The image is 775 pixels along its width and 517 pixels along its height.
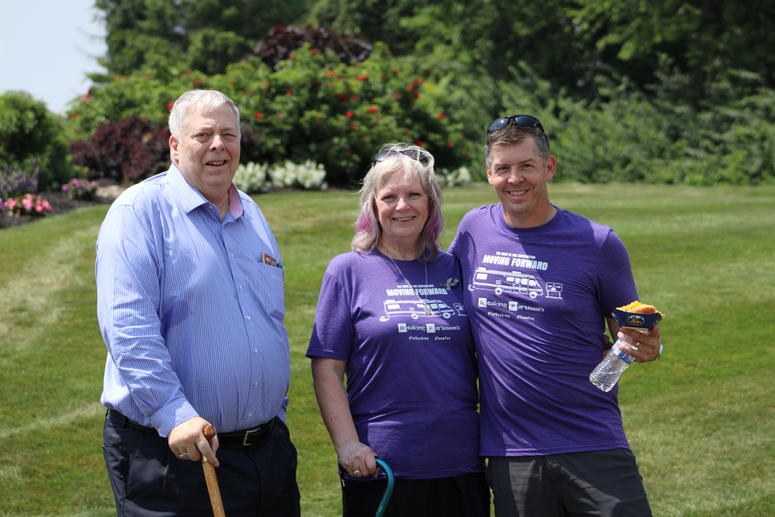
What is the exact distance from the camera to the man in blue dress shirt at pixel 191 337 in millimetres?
3148

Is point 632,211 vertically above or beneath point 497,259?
beneath

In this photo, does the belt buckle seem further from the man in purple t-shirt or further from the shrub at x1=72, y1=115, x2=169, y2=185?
the shrub at x1=72, y1=115, x2=169, y2=185

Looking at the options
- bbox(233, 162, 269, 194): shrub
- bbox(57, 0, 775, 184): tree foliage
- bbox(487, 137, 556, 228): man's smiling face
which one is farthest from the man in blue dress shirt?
bbox(57, 0, 775, 184): tree foliage

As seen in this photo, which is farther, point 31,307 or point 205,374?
point 31,307

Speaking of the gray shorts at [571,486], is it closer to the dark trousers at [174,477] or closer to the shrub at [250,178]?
the dark trousers at [174,477]

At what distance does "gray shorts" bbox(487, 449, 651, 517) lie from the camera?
3.47 metres

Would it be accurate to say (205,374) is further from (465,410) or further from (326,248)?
(326,248)

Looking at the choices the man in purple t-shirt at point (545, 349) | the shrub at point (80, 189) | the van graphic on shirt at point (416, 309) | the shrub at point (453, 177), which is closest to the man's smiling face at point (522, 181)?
the man in purple t-shirt at point (545, 349)

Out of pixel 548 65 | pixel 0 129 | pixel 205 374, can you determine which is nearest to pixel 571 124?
pixel 548 65

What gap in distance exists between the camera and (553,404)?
138 inches

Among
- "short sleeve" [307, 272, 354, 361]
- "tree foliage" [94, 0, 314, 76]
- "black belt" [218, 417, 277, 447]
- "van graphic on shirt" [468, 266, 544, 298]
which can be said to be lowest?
"black belt" [218, 417, 277, 447]

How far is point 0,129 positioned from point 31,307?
Result: 685 cm

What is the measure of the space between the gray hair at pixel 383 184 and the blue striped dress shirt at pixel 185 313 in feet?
1.44

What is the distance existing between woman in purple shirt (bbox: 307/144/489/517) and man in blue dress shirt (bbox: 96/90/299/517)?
24cm
